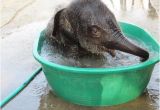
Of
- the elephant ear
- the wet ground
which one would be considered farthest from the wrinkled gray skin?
the wet ground

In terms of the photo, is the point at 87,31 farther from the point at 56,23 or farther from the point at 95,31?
the point at 56,23

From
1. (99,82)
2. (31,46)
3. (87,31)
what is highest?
(87,31)

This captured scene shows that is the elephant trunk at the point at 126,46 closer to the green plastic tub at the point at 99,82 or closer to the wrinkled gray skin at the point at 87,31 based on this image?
the wrinkled gray skin at the point at 87,31

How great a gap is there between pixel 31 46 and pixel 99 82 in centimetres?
191

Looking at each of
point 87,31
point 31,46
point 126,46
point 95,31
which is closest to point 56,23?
point 87,31

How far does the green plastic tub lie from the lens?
3.36m

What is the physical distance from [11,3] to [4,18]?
823mm

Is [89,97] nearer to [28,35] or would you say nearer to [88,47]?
[88,47]

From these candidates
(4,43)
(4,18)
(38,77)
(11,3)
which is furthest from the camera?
(11,3)

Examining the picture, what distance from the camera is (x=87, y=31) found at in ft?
12.2

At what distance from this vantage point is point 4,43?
530 cm

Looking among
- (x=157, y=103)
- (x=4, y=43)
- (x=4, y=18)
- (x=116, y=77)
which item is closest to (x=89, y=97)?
Answer: (x=116, y=77)

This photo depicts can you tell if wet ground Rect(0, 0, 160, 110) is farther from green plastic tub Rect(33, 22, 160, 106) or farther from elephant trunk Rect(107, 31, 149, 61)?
elephant trunk Rect(107, 31, 149, 61)

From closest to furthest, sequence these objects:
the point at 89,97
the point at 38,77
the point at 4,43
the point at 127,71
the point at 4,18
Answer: the point at 127,71 → the point at 89,97 → the point at 38,77 → the point at 4,43 → the point at 4,18
